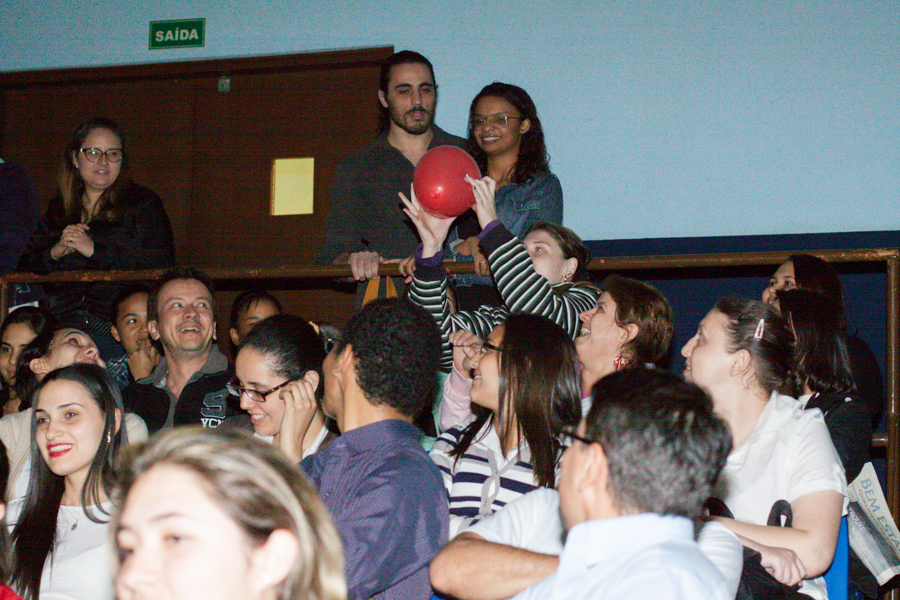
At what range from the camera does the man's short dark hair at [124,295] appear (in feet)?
13.5

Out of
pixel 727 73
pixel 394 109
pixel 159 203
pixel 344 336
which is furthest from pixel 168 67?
pixel 344 336

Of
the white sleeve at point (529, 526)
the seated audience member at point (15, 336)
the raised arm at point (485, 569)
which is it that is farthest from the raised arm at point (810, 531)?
the seated audience member at point (15, 336)

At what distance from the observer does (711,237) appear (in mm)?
4426

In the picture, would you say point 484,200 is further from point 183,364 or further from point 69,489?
point 69,489

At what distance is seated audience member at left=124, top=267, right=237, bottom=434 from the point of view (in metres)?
3.43

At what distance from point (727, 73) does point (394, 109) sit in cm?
173

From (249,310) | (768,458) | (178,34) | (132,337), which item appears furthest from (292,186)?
(768,458)

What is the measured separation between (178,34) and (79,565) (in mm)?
3678

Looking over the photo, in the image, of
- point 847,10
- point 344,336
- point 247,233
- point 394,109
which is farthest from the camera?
point 247,233

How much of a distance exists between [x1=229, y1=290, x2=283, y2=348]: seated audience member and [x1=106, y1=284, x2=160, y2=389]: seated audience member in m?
0.38

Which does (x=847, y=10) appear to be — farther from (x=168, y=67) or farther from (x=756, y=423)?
(x=168, y=67)

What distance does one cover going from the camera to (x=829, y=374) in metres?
2.73

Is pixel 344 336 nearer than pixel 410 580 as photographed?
No

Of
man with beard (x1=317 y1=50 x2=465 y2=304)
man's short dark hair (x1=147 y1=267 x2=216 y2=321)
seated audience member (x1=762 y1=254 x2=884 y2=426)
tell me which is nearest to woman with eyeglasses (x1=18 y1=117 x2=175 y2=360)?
man's short dark hair (x1=147 y1=267 x2=216 y2=321)
